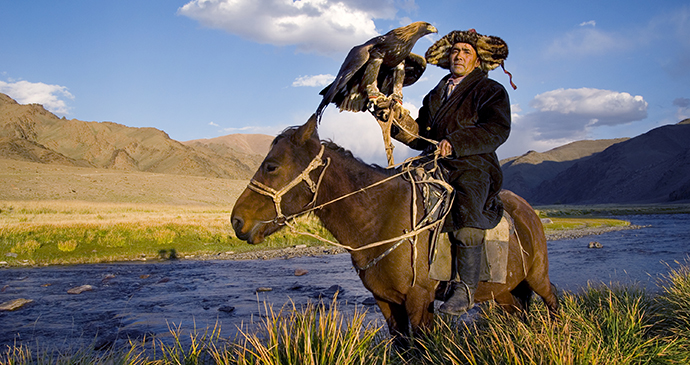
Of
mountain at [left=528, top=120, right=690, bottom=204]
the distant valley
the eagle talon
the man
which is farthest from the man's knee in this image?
mountain at [left=528, top=120, right=690, bottom=204]

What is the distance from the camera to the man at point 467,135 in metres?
4.33

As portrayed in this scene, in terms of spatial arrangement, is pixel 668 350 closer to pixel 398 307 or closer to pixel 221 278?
pixel 398 307

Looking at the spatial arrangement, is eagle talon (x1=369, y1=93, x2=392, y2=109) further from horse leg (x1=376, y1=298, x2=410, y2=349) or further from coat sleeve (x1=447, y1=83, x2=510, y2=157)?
horse leg (x1=376, y1=298, x2=410, y2=349)

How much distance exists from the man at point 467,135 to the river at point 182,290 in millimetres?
3033

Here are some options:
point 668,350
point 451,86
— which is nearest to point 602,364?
point 668,350

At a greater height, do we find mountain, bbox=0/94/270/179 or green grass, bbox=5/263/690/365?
mountain, bbox=0/94/270/179

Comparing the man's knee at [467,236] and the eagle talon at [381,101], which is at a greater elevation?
the eagle talon at [381,101]

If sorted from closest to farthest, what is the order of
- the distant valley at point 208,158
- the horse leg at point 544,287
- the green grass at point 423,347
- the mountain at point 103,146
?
the green grass at point 423,347 < the horse leg at point 544,287 < the distant valley at point 208,158 < the mountain at point 103,146

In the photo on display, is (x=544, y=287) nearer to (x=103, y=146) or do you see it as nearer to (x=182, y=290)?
(x=182, y=290)

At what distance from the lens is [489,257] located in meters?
4.63

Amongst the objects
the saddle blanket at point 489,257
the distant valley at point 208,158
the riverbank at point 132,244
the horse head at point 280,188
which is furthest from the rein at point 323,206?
the distant valley at point 208,158

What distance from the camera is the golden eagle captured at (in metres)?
4.18

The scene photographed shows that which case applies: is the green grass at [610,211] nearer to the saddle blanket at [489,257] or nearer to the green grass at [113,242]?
the green grass at [113,242]

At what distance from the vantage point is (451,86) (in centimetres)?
487
